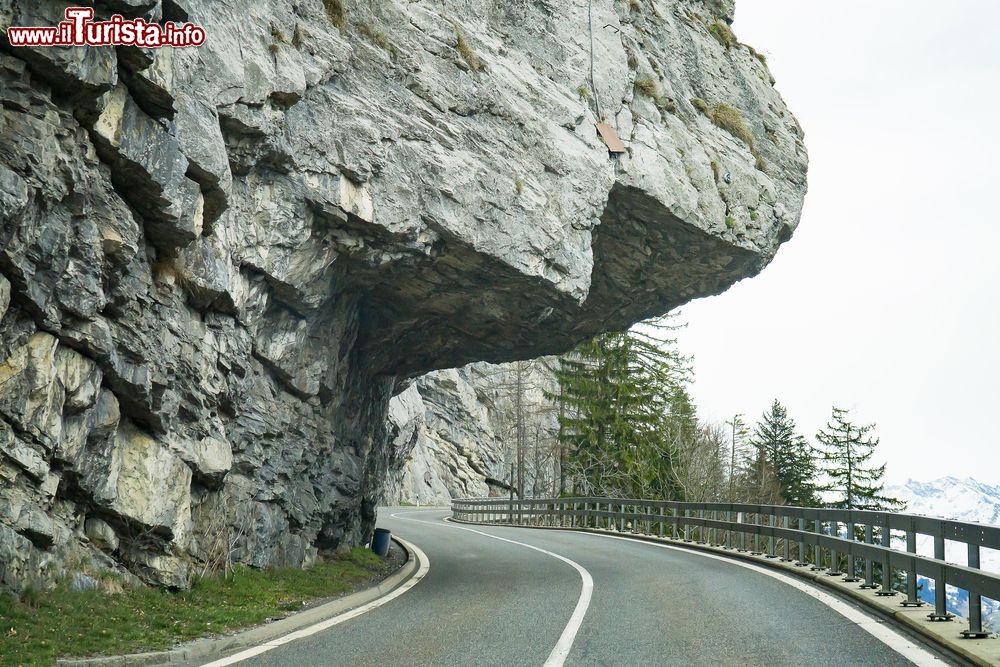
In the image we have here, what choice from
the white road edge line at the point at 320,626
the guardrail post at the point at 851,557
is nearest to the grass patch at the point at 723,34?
the guardrail post at the point at 851,557

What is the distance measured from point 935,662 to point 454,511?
35892 mm

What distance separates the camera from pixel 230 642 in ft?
28.2

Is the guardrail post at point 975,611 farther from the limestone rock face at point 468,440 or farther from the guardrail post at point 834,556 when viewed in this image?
the limestone rock face at point 468,440

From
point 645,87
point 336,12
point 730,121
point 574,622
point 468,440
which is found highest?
point 730,121

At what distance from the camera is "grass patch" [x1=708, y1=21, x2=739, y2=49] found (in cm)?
2527

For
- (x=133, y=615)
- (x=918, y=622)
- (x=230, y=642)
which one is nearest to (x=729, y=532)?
(x=918, y=622)

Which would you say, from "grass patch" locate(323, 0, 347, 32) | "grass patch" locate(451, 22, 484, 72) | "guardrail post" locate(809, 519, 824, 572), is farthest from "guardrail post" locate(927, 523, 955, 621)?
"grass patch" locate(323, 0, 347, 32)

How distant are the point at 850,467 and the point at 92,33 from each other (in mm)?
60173

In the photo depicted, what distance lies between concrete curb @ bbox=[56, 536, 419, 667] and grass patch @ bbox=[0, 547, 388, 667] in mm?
219

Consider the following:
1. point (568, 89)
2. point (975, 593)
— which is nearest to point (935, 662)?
point (975, 593)

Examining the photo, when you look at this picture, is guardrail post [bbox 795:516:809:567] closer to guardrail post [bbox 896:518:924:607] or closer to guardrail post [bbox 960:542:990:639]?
guardrail post [bbox 896:518:924:607]

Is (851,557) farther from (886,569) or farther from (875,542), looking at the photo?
(875,542)

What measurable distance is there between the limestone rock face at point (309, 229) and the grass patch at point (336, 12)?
89 millimetres

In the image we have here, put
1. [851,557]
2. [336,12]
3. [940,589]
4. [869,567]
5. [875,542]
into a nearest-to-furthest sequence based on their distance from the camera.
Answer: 1. [940,589]
2. [869,567]
3. [851,557]
4. [875,542]
5. [336,12]
